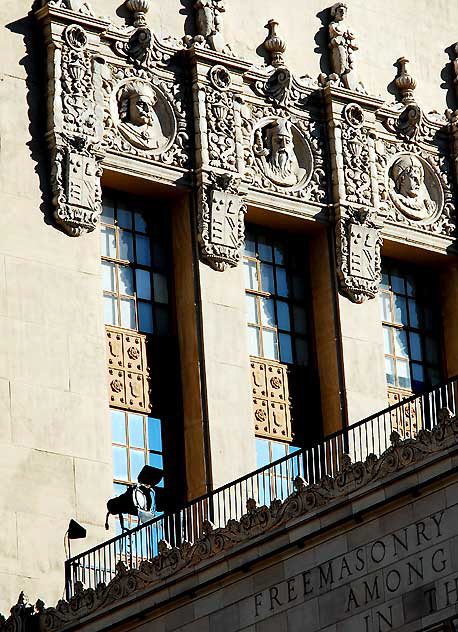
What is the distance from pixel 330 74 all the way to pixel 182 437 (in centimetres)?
988

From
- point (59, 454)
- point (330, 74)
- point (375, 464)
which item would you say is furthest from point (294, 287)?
point (375, 464)

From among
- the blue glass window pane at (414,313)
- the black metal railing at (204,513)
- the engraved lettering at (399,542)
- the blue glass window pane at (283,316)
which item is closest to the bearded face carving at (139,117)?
the blue glass window pane at (283,316)

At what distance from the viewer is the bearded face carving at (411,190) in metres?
54.6

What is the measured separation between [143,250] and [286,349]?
3.88m

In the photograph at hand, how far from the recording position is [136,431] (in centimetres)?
4878

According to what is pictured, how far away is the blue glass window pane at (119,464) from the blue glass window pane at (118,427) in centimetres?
24

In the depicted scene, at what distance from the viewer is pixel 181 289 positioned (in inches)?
1975

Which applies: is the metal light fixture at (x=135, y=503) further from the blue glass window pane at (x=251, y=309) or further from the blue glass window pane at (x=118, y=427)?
the blue glass window pane at (x=251, y=309)

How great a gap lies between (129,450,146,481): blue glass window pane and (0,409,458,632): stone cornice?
6317 millimetres

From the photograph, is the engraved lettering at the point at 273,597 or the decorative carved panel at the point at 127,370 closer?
the engraved lettering at the point at 273,597

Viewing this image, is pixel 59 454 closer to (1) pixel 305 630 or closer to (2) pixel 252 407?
(2) pixel 252 407

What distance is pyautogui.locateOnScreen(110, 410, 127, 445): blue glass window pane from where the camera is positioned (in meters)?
48.2

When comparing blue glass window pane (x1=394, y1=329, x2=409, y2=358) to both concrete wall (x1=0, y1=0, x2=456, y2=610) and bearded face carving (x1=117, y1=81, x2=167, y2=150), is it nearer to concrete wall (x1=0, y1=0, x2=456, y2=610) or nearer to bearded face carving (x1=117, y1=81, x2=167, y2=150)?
concrete wall (x1=0, y1=0, x2=456, y2=610)

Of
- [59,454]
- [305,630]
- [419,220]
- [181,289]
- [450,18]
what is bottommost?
[305,630]
